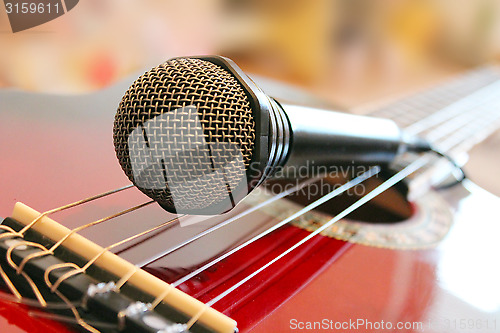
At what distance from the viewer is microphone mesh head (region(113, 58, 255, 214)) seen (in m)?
0.45

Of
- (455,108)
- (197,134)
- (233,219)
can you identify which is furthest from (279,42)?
(197,134)

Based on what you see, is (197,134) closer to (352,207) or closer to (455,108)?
(352,207)

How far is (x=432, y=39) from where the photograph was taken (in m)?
2.71

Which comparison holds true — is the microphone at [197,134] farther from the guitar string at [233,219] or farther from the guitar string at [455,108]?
the guitar string at [455,108]

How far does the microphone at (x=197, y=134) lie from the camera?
0.45 m

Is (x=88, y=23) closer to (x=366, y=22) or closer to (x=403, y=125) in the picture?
(x=403, y=125)

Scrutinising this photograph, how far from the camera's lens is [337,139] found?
0.67 meters

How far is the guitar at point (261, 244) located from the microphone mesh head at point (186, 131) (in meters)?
0.10

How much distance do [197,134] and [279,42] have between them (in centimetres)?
191

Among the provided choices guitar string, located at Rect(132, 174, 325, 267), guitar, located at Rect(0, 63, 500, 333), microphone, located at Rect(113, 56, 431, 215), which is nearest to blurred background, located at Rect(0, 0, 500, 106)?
guitar, located at Rect(0, 63, 500, 333)

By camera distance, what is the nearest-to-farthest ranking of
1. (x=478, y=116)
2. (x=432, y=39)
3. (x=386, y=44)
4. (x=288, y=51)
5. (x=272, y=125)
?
(x=272, y=125)
(x=478, y=116)
(x=288, y=51)
(x=386, y=44)
(x=432, y=39)

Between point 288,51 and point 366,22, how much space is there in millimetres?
500

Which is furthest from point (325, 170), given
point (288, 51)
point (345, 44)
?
point (345, 44)

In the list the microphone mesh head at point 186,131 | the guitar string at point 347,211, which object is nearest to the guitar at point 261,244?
the guitar string at point 347,211
